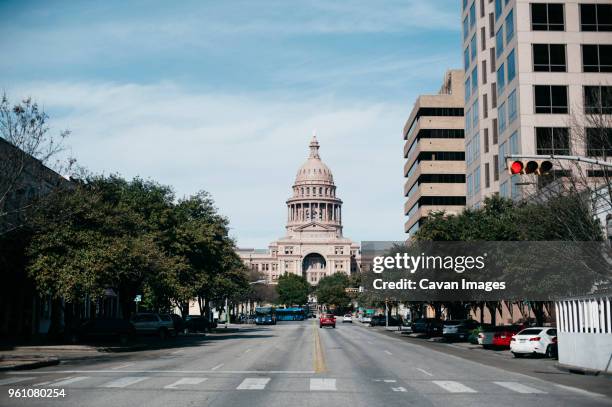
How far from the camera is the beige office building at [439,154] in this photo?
101 m

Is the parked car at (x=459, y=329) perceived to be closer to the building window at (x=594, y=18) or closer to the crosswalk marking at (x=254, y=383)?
the building window at (x=594, y=18)

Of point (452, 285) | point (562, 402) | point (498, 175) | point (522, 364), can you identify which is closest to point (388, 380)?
point (562, 402)

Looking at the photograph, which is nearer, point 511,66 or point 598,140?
point 598,140

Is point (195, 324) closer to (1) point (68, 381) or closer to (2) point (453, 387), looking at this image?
(1) point (68, 381)

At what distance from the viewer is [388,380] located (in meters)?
21.0

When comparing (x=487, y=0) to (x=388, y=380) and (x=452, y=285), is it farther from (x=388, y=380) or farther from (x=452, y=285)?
(x=388, y=380)

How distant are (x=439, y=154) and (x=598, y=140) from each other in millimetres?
72895

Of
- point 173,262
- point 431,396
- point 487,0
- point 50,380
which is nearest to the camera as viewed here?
point 431,396

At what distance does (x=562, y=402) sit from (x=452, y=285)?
127ft

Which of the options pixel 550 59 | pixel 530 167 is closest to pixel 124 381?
pixel 530 167

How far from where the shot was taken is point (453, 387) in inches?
748

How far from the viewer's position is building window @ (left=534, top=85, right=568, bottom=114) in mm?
58594

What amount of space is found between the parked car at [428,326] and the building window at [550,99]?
19134mm

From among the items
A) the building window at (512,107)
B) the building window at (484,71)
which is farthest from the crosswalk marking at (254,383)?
the building window at (484,71)
